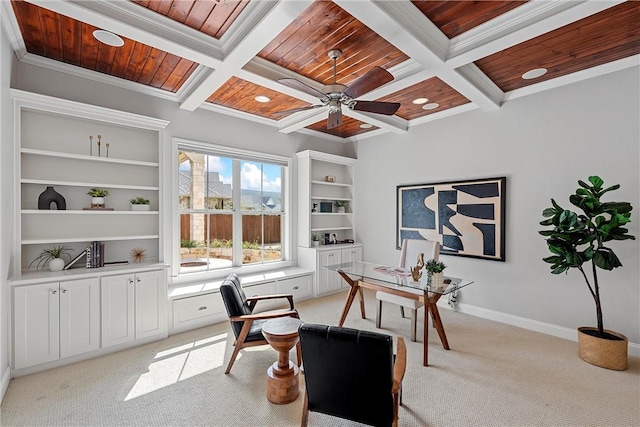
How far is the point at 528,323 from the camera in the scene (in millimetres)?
3590

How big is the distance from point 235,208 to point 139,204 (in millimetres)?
1361

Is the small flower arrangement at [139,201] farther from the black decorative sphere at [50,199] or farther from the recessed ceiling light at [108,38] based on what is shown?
the recessed ceiling light at [108,38]

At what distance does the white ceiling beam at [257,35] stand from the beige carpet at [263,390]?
2785 millimetres

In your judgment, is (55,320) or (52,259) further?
(52,259)

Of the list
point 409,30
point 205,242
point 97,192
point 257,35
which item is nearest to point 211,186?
point 205,242

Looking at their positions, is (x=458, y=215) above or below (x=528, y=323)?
above

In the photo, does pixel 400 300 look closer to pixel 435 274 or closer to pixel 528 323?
pixel 435 274

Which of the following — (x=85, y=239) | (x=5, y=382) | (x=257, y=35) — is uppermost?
(x=257, y=35)

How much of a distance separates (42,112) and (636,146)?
5.95 m

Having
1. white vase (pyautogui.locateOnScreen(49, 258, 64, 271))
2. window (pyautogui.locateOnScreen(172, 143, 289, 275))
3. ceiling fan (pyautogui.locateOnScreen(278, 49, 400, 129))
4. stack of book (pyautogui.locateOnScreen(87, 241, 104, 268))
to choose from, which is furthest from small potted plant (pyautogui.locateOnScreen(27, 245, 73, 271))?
ceiling fan (pyautogui.locateOnScreen(278, 49, 400, 129))

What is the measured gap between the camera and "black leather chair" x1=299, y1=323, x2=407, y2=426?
1.57m

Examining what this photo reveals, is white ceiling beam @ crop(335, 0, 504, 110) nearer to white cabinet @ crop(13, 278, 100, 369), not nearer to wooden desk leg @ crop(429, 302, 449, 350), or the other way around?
wooden desk leg @ crop(429, 302, 449, 350)

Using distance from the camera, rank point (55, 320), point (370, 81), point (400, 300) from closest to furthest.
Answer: point (370, 81)
point (55, 320)
point (400, 300)

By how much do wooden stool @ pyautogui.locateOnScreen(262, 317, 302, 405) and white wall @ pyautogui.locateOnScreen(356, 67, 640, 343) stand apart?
2.95 meters
